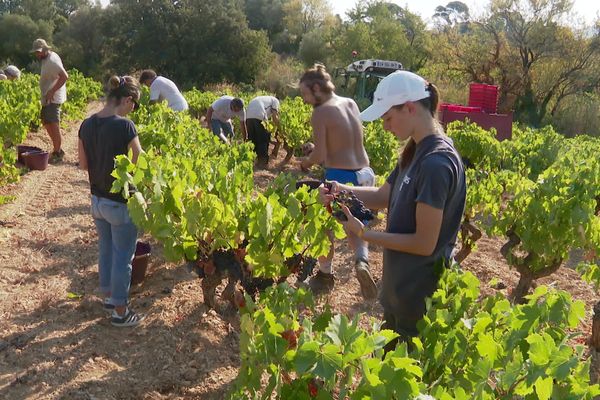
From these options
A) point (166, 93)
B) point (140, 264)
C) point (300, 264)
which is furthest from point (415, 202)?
point (166, 93)

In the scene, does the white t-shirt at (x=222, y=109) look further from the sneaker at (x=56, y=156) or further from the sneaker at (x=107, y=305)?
the sneaker at (x=107, y=305)

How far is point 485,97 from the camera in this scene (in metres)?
16.4

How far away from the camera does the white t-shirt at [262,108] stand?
10094 mm

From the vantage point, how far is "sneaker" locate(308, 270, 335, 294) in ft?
15.7

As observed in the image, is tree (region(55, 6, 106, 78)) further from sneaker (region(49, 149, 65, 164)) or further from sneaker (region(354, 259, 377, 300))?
sneaker (region(354, 259, 377, 300))

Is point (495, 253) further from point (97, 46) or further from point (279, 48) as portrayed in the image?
point (279, 48)

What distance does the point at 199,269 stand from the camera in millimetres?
3734

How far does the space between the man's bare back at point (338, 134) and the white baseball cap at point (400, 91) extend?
1913mm

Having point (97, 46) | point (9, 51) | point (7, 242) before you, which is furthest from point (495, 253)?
point (9, 51)

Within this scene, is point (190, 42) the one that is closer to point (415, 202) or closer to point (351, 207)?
point (351, 207)

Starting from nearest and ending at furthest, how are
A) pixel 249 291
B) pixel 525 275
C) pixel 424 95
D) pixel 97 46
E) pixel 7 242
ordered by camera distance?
1. pixel 424 95
2. pixel 249 291
3. pixel 525 275
4. pixel 7 242
5. pixel 97 46

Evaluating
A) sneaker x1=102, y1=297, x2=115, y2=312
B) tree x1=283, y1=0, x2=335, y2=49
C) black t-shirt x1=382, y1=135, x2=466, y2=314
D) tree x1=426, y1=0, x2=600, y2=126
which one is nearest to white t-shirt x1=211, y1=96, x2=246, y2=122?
sneaker x1=102, y1=297, x2=115, y2=312

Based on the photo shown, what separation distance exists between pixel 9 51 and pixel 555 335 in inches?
1826

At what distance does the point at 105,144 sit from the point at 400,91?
7.14ft
